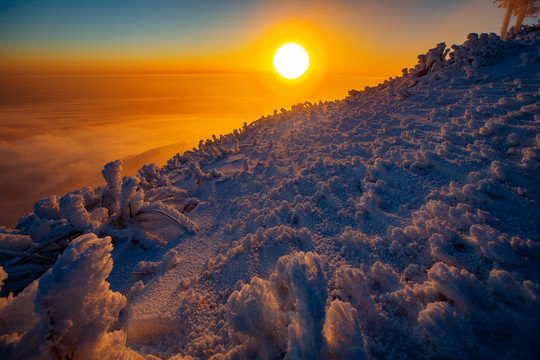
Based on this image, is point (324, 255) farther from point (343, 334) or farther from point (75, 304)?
point (75, 304)

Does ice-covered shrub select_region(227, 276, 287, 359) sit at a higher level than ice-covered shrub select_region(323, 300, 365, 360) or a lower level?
lower

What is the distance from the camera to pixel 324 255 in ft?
4.88

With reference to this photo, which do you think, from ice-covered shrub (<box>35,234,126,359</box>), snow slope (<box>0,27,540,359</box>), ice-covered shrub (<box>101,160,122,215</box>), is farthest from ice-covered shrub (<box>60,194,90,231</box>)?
ice-covered shrub (<box>35,234,126,359</box>)

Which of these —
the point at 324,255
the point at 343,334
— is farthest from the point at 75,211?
the point at 343,334

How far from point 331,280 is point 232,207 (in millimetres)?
1589

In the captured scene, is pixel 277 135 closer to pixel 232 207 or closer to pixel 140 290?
pixel 232 207

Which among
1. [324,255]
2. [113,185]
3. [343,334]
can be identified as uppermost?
[113,185]

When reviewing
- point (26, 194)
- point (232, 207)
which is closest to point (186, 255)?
point (232, 207)

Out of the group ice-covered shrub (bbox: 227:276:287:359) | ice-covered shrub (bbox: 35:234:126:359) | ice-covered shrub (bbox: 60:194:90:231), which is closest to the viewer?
ice-covered shrub (bbox: 35:234:126:359)

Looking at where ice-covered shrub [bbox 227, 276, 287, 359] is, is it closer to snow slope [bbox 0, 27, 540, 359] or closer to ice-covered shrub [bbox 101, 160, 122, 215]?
snow slope [bbox 0, 27, 540, 359]

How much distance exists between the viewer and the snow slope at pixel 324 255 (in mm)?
792

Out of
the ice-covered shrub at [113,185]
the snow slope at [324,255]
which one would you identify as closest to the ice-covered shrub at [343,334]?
the snow slope at [324,255]

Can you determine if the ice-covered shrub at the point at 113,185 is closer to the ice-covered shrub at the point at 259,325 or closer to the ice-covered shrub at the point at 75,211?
the ice-covered shrub at the point at 75,211

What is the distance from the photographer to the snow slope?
2.60 ft
